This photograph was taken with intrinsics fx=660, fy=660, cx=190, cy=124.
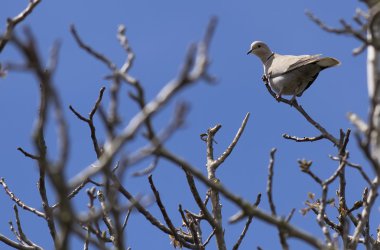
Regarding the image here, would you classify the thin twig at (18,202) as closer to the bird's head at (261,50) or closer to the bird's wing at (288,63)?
the bird's wing at (288,63)

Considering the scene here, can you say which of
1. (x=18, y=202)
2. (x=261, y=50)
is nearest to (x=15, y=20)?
(x=18, y=202)

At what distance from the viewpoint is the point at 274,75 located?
32.6 feet

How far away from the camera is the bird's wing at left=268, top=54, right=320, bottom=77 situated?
31.0 ft

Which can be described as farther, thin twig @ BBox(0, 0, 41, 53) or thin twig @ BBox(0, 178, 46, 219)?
thin twig @ BBox(0, 178, 46, 219)

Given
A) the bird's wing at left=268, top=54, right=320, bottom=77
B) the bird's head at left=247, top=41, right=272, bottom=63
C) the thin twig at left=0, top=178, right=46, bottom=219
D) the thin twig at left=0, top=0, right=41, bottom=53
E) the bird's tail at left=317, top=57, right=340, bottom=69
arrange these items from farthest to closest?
the bird's head at left=247, top=41, right=272, bottom=63, the bird's wing at left=268, top=54, right=320, bottom=77, the bird's tail at left=317, top=57, right=340, bottom=69, the thin twig at left=0, top=178, right=46, bottom=219, the thin twig at left=0, top=0, right=41, bottom=53

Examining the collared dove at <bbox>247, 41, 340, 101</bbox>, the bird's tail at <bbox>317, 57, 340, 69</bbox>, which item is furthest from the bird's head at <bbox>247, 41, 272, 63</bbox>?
the bird's tail at <bbox>317, 57, 340, 69</bbox>

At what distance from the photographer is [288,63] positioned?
32.3 feet

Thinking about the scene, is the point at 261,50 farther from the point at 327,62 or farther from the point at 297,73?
the point at 327,62

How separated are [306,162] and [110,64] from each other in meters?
1.61

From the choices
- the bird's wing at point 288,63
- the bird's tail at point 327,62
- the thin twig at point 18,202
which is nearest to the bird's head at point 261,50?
the bird's wing at point 288,63

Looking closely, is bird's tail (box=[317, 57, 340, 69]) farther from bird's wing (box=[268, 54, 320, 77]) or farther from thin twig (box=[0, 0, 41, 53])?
thin twig (box=[0, 0, 41, 53])

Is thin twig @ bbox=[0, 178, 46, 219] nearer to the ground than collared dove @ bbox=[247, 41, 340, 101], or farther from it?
nearer to the ground

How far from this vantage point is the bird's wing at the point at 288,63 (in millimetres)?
9461

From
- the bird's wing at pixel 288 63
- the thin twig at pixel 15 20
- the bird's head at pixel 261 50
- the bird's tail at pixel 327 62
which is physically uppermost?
the bird's head at pixel 261 50
